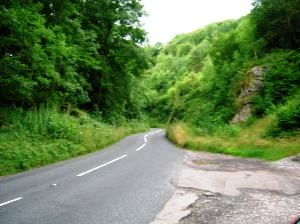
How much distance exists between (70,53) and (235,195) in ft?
50.8

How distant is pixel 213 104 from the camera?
3250cm

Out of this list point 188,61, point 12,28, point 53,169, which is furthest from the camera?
point 188,61

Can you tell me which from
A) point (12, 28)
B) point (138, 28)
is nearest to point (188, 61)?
point (138, 28)

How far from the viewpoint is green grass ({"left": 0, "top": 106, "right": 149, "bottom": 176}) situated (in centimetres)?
1352

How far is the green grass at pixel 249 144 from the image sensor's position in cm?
1530

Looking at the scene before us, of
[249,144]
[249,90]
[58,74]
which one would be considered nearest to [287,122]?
[249,144]

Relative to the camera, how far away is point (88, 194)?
27.8ft

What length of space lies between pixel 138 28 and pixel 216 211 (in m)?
30.6

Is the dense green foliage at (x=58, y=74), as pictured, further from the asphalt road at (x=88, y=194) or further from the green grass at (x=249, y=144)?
the green grass at (x=249, y=144)

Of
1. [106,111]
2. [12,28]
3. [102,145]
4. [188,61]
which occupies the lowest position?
[102,145]

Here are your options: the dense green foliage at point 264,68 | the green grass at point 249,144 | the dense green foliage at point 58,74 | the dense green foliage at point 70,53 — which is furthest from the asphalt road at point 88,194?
the dense green foliage at point 264,68

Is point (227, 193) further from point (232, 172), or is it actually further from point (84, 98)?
point (84, 98)

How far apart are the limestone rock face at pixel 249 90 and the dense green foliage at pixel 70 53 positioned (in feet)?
39.0

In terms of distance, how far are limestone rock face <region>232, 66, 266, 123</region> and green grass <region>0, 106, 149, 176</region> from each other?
1101 cm
